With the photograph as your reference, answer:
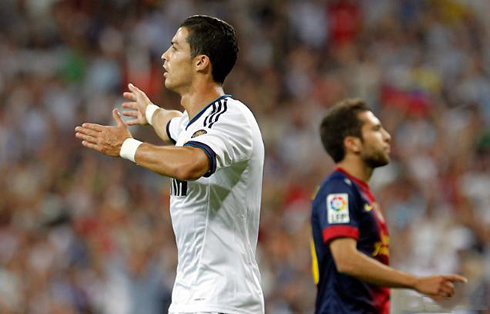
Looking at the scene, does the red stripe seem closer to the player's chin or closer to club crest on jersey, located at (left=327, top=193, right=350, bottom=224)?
club crest on jersey, located at (left=327, top=193, right=350, bottom=224)

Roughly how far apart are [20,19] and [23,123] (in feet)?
6.80

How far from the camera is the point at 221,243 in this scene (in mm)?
4453

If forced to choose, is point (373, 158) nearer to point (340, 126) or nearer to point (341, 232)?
point (340, 126)

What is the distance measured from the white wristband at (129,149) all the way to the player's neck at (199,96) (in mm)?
502

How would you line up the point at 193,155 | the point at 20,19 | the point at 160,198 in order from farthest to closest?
the point at 20,19, the point at 160,198, the point at 193,155

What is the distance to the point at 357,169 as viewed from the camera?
5.39 m

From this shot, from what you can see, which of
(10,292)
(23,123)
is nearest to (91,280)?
(10,292)

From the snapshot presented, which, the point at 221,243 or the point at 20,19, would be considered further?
the point at 20,19

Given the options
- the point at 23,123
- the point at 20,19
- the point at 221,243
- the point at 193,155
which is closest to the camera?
the point at 193,155

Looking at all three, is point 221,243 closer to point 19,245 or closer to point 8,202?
point 19,245

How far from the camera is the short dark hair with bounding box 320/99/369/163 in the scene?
18.0 feet

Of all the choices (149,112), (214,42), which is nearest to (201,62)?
(214,42)

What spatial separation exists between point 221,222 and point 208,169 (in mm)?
389

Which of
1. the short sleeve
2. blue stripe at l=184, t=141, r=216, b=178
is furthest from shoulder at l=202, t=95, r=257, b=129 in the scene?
the short sleeve
